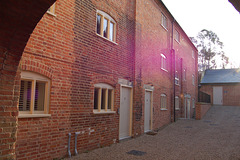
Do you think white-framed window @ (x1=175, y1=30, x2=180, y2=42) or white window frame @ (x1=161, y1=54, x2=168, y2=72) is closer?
white window frame @ (x1=161, y1=54, x2=168, y2=72)

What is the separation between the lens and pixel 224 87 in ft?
101

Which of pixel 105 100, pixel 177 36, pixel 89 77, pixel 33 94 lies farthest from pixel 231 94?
pixel 33 94

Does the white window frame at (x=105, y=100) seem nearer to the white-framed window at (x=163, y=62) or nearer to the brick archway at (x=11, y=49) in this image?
the brick archway at (x=11, y=49)

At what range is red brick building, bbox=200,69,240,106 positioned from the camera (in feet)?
98.1

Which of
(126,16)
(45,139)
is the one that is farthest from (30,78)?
(126,16)

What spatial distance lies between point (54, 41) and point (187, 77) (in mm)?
18868

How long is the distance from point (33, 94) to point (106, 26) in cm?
441

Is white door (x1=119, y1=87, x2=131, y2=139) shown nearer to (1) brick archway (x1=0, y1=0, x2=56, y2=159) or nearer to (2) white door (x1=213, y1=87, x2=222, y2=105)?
(1) brick archway (x1=0, y1=0, x2=56, y2=159)

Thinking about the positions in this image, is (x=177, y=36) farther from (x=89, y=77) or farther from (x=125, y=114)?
(x=89, y=77)

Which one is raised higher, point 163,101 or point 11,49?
point 11,49

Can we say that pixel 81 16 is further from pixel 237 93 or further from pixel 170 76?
pixel 237 93

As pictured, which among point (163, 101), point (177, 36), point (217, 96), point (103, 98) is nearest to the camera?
point (103, 98)

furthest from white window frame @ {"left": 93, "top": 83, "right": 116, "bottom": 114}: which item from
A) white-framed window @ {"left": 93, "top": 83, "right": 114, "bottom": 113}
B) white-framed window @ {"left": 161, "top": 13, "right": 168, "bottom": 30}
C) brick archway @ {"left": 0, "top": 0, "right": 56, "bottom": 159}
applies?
white-framed window @ {"left": 161, "top": 13, "right": 168, "bottom": 30}

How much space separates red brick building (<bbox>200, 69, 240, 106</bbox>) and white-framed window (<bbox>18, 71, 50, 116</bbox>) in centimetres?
2976
